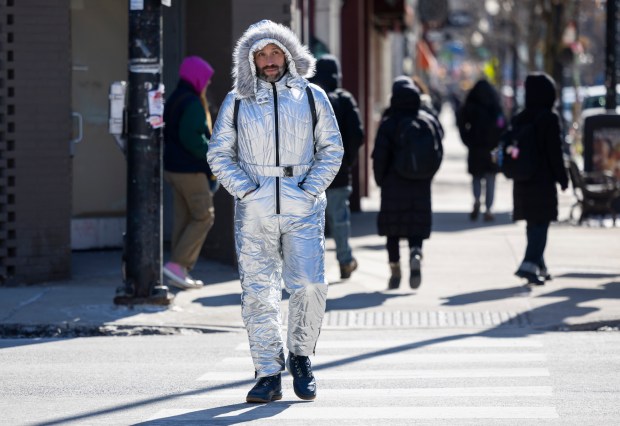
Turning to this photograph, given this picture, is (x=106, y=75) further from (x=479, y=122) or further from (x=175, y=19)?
(x=479, y=122)

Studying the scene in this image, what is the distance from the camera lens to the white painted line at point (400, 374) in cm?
866

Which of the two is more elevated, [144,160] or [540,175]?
[144,160]

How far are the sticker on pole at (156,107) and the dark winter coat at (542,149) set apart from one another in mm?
3333

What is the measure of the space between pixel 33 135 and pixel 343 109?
2.63 m

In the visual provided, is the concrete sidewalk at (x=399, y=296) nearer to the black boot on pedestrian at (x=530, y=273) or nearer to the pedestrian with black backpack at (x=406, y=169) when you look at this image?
the black boot on pedestrian at (x=530, y=273)

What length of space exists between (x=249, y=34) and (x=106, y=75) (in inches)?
252

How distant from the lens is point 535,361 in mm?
9117

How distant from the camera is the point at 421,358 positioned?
9.35m

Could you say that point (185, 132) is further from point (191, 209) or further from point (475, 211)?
point (475, 211)

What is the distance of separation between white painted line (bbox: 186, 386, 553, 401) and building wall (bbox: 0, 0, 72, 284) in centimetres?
454

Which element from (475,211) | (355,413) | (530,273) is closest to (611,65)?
(475,211)

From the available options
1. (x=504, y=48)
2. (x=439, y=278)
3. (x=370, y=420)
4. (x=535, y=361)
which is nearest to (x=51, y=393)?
(x=370, y=420)

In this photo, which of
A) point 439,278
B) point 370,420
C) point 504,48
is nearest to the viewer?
point 370,420

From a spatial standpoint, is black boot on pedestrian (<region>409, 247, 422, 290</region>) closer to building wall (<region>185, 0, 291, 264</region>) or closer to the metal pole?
building wall (<region>185, 0, 291, 264</region>)
